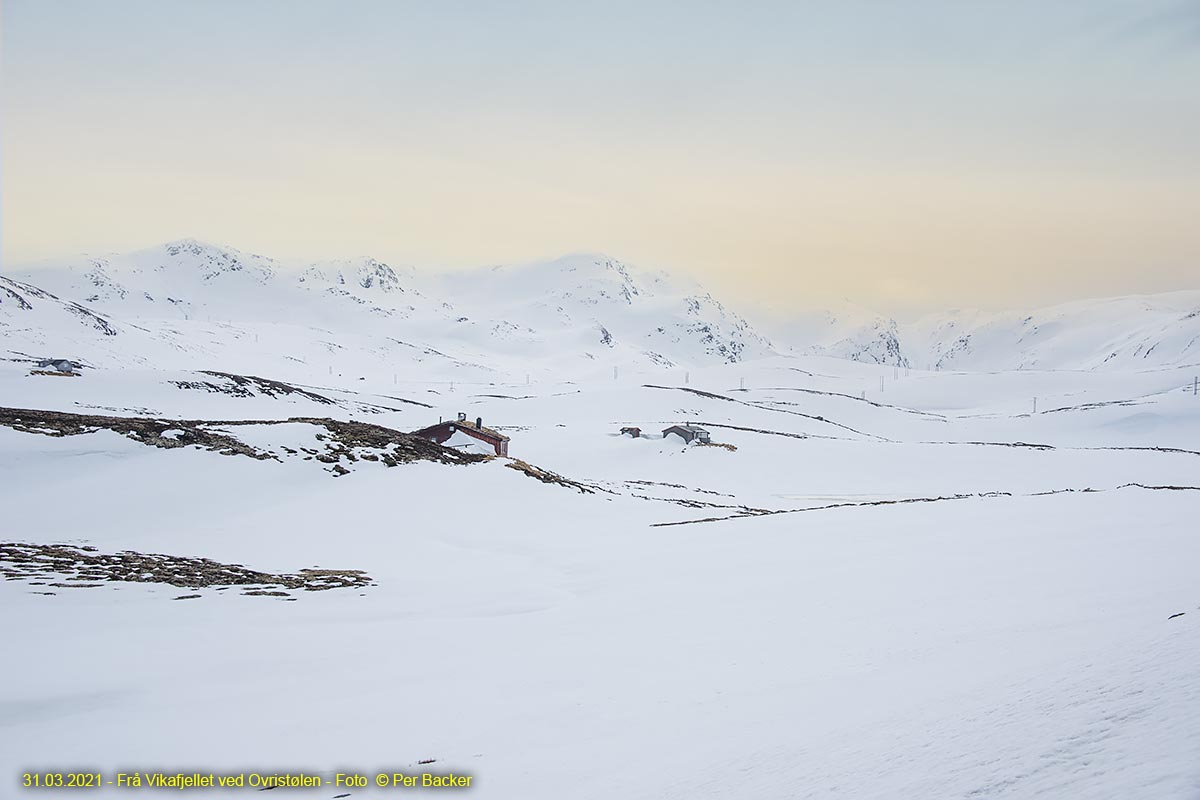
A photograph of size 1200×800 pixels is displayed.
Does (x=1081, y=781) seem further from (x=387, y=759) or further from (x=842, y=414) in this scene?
(x=842, y=414)

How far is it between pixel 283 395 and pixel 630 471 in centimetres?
3939

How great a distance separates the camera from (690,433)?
2702 inches

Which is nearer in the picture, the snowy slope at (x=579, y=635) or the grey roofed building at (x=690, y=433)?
the snowy slope at (x=579, y=635)

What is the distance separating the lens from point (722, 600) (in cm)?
1313

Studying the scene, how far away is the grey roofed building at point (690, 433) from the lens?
225 ft

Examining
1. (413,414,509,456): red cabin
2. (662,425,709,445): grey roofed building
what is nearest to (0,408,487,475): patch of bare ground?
(413,414,509,456): red cabin

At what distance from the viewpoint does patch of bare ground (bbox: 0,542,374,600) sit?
44.8ft

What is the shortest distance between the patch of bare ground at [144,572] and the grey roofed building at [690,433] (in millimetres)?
53477

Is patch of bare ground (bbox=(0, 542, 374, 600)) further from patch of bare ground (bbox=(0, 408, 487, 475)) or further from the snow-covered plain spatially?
patch of bare ground (bbox=(0, 408, 487, 475))

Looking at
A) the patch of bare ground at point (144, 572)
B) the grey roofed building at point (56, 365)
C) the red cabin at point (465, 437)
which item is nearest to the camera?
the patch of bare ground at point (144, 572)

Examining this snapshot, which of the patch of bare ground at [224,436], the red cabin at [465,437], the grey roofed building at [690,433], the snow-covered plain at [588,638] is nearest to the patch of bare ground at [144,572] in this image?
the snow-covered plain at [588,638]

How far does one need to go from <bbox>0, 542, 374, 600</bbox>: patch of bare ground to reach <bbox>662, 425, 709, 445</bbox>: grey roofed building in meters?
53.5

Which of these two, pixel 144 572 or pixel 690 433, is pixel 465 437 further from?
pixel 690 433

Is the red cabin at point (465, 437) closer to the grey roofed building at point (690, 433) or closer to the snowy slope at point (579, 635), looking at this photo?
the snowy slope at point (579, 635)
